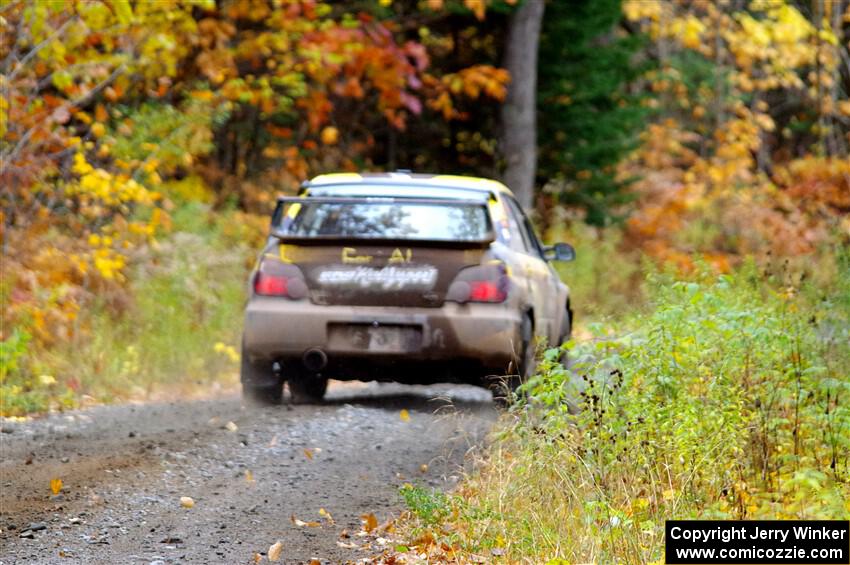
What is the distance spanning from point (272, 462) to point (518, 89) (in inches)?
541

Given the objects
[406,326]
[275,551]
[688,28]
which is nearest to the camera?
[275,551]

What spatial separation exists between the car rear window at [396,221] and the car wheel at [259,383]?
3.44 ft

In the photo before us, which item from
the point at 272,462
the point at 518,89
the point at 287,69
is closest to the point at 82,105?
the point at 287,69

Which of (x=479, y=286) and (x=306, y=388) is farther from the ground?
(x=479, y=286)

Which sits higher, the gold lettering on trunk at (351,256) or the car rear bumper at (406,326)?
the gold lettering on trunk at (351,256)

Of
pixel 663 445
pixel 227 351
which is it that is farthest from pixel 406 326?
pixel 227 351

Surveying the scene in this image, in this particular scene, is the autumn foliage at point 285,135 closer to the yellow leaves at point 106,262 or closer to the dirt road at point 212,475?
the yellow leaves at point 106,262

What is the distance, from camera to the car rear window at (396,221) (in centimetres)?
1062

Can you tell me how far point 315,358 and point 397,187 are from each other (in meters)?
1.51

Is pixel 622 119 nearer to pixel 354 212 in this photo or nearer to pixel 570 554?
pixel 354 212

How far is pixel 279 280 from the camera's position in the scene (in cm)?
1057

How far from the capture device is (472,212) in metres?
10.8

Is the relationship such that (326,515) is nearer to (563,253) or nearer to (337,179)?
(337,179)

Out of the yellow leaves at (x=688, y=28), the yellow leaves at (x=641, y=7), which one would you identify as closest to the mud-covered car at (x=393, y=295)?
the yellow leaves at (x=641, y=7)
